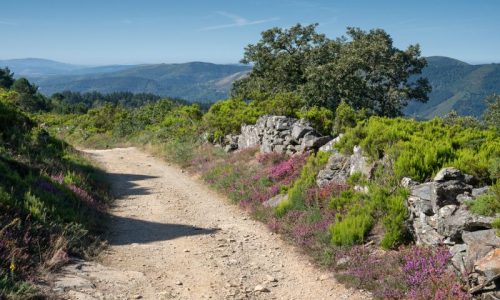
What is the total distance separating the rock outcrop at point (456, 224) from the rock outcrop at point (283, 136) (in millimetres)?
6657

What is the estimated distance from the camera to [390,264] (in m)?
8.43

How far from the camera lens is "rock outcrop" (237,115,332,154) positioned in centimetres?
1670

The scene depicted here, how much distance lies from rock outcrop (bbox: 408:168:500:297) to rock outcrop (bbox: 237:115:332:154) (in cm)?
666

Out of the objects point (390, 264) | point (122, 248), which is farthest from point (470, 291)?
point (122, 248)

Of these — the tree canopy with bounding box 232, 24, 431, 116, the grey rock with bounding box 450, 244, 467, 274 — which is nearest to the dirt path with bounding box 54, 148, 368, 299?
the grey rock with bounding box 450, 244, 467, 274

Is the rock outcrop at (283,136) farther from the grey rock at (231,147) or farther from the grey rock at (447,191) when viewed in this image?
the grey rock at (447,191)

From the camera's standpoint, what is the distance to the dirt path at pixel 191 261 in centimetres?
795

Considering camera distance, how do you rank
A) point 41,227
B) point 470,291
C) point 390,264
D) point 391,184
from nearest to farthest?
point 470,291 < point 390,264 < point 41,227 < point 391,184

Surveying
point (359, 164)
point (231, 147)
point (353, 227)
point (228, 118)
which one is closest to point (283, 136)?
point (231, 147)

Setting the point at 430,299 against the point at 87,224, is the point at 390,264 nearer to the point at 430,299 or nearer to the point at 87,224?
the point at 430,299

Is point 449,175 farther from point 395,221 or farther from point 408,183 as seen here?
point 395,221

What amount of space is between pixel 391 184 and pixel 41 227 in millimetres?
8320

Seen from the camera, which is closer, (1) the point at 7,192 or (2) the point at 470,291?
(2) the point at 470,291

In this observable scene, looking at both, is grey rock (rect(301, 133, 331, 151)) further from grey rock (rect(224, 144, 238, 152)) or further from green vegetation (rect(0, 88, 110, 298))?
green vegetation (rect(0, 88, 110, 298))
